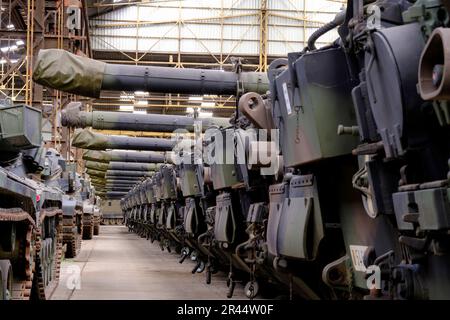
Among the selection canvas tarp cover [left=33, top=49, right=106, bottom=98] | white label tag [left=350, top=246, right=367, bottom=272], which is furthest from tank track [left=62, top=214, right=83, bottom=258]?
white label tag [left=350, top=246, right=367, bottom=272]

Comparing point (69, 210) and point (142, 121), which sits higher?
point (142, 121)

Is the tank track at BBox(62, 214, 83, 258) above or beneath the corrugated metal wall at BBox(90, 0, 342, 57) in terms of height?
beneath

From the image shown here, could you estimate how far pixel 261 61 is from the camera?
29.4 metres

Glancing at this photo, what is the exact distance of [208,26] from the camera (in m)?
31.2

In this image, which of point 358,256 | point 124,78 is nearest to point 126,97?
point 124,78

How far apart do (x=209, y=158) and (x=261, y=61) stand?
1976 cm

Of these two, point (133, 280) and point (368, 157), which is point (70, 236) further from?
point (368, 157)

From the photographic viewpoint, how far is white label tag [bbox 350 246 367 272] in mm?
4820

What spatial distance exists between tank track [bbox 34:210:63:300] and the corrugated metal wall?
65.1 ft

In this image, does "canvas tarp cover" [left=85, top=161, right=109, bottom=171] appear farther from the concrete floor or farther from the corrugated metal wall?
the concrete floor

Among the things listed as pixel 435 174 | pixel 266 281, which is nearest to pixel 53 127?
pixel 266 281

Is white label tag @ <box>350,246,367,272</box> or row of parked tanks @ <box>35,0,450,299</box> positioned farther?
white label tag @ <box>350,246,367,272</box>

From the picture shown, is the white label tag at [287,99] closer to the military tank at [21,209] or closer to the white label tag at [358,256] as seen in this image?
the white label tag at [358,256]

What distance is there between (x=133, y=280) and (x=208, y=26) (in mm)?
21039
